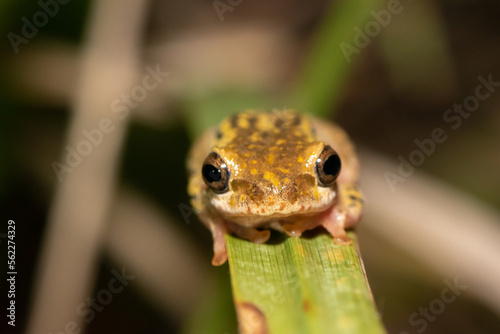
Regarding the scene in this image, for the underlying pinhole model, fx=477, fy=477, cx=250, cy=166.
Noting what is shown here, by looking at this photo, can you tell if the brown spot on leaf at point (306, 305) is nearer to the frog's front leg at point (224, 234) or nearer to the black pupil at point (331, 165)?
the frog's front leg at point (224, 234)

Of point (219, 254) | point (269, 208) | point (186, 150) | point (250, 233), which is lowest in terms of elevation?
point (186, 150)

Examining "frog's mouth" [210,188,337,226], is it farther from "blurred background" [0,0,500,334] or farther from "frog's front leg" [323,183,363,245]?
"blurred background" [0,0,500,334]

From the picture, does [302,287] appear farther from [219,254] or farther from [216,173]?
[216,173]

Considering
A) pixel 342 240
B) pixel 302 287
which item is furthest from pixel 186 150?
pixel 302 287

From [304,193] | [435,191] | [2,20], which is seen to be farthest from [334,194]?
[2,20]

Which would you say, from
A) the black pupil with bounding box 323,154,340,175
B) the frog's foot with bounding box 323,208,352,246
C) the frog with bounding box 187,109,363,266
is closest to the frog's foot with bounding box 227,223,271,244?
the frog with bounding box 187,109,363,266

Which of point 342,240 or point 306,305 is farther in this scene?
point 342,240
